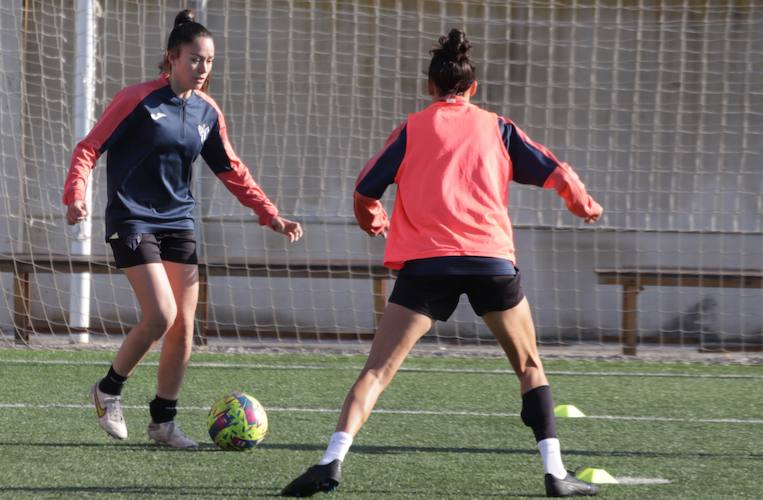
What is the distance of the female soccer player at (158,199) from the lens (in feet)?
15.4

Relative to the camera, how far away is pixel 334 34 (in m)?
10.1

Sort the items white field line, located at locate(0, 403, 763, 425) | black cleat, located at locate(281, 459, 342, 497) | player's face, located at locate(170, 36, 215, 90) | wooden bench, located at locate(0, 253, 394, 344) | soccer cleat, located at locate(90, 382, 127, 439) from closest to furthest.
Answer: black cleat, located at locate(281, 459, 342, 497) < player's face, located at locate(170, 36, 215, 90) < soccer cleat, located at locate(90, 382, 127, 439) < white field line, located at locate(0, 403, 763, 425) < wooden bench, located at locate(0, 253, 394, 344)

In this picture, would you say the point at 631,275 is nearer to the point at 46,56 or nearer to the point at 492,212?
the point at 46,56

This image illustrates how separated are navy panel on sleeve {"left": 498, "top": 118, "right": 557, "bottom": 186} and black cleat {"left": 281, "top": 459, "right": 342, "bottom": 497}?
110cm

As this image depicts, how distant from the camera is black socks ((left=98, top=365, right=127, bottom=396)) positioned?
16.1ft

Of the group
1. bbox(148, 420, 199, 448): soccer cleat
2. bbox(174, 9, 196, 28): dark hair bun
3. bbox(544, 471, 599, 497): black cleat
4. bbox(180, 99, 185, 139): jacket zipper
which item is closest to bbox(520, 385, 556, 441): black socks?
bbox(544, 471, 599, 497): black cleat

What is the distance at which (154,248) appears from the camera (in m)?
4.79

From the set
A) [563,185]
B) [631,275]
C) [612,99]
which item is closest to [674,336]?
[631,275]

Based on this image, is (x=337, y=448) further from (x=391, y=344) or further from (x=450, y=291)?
(x=450, y=291)

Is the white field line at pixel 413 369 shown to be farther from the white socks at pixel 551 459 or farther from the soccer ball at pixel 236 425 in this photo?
the white socks at pixel 551 459

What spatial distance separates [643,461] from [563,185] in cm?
152

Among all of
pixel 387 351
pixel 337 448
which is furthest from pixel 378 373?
pixel 337 448

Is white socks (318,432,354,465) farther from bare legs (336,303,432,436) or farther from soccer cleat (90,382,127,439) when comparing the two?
soccer cleat (90,382,127,439)

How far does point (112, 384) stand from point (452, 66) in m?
2.00
